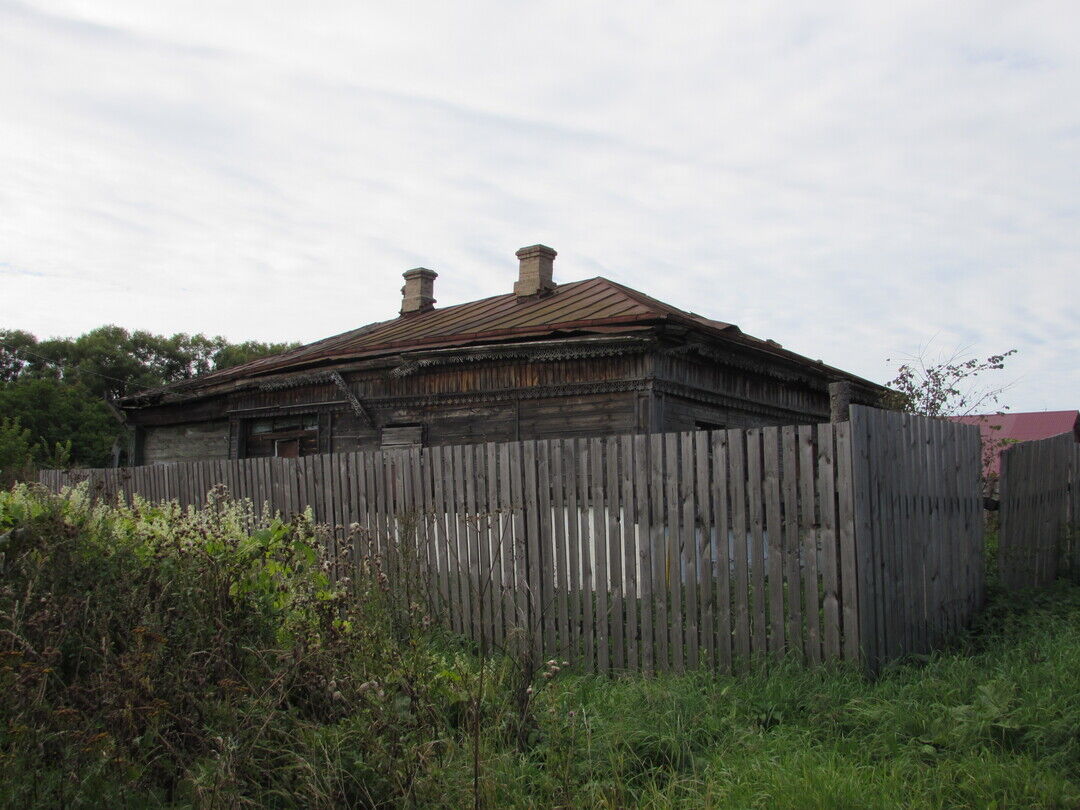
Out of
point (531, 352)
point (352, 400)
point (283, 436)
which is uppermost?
point (531, 352)

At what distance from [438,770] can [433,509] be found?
374cm

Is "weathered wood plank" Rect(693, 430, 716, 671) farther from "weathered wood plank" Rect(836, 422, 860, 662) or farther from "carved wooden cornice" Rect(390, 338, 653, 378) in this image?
"carved wooden cornice" Rect(390, 338, 653, 378)

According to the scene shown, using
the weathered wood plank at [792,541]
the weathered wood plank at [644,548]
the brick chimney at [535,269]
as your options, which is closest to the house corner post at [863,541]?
the weathered wood plank at [792,541]

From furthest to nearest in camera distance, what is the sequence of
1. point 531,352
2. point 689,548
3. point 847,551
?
1. point 531,352
2. point 689,548
3. point 847,551

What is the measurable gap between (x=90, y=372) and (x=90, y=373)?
0.92 ft

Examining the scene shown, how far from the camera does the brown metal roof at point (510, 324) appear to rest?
40.9 ft

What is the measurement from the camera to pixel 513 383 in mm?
13250

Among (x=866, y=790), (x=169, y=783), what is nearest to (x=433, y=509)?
(x=169, y=783)

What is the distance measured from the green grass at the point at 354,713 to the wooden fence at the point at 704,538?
0.49m

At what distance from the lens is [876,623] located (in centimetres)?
553

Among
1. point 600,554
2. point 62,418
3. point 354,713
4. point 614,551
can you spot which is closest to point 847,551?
point 614,551

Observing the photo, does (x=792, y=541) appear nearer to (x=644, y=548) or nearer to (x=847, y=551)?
(x=847, y=551)

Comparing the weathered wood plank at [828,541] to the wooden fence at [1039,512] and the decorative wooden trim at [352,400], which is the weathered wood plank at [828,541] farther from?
the decorative wooden trim at [352,400]

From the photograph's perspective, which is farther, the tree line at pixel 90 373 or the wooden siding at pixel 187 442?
the tree line at pixel 90 373
